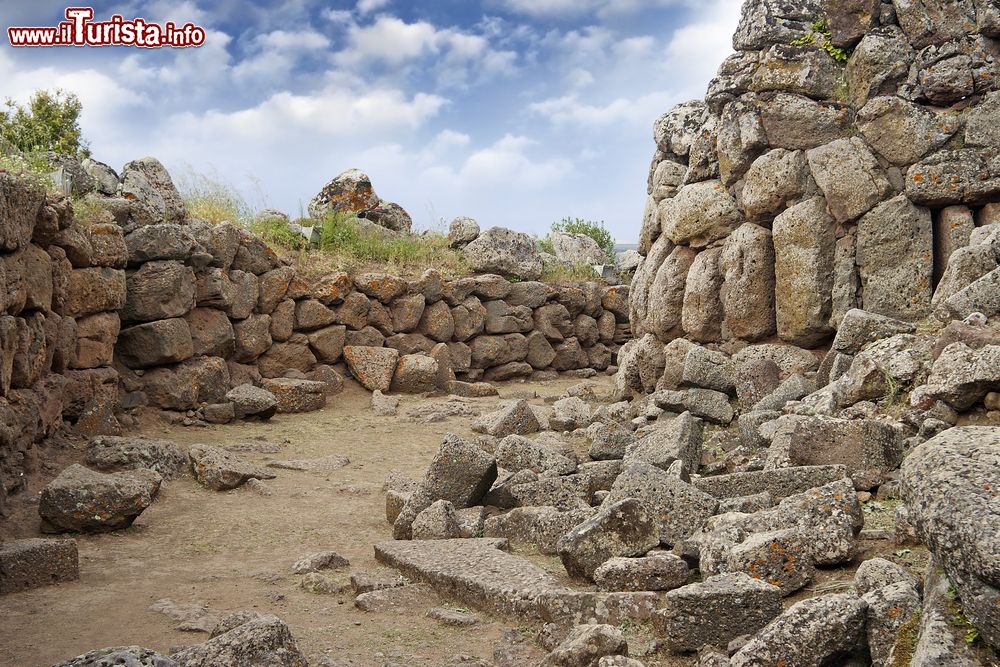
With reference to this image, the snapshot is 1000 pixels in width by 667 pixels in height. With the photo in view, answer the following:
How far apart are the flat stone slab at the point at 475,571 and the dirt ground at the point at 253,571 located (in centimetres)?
11

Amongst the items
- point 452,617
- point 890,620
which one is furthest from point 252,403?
point 890,620

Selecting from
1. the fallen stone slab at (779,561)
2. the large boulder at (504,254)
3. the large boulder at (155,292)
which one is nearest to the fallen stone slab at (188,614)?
the fallen stone slab at (779,561)

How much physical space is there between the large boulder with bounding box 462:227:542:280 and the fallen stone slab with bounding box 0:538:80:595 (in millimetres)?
10646

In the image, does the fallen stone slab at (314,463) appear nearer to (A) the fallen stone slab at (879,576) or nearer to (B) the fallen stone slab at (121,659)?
(B) the fallen stone slab at (121,659)

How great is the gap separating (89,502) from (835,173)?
22.6 feet

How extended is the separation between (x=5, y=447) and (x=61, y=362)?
6.28 feet

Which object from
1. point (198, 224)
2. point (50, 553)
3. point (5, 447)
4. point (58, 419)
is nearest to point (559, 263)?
point (198, 224)

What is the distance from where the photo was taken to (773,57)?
8.76 metres

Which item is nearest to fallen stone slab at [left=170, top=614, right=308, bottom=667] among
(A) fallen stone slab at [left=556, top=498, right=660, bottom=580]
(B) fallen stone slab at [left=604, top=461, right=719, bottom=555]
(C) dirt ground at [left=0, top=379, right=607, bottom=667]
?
(C) dirt ground at [left=0, top=379, right=607, bottom=667]

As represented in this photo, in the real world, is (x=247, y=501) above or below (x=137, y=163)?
below

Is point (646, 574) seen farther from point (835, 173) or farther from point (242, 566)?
point (835, 173)

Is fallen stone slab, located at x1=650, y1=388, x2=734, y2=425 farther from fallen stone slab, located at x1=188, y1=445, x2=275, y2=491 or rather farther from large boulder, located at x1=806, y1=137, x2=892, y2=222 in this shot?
fallen stone slab, located at x1=188, y1=445, x2=275, y2=491

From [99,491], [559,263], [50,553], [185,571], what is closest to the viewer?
[50,553]

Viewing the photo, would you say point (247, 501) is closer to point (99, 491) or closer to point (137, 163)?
point (99, 491)
